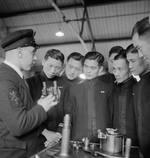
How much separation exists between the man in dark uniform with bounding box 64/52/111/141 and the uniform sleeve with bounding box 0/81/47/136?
0.54 m

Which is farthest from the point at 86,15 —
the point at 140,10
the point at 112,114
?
the point at 112,114

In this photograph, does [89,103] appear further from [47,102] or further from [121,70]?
[47,102]

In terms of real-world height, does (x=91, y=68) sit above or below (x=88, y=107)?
above

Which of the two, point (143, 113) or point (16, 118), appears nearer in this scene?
point (16, 118)

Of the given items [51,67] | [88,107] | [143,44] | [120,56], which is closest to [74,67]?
[51,67]

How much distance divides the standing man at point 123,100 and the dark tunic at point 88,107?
64 mm

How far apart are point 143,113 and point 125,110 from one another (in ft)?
0.63

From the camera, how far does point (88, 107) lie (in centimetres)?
169

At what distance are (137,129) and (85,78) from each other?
612 mm

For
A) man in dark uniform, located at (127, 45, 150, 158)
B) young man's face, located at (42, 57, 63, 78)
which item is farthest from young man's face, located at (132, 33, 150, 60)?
young man's face, located at (42, 57, 63, 78)

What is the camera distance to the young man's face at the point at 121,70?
184 cm

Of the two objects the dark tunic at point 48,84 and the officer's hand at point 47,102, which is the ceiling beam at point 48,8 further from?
the officer's hand at point 47,102

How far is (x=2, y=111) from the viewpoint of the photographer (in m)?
1.12

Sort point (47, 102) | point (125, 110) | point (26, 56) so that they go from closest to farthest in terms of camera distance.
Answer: point (47, 102) < point (26, 56) < point (125, 110)
